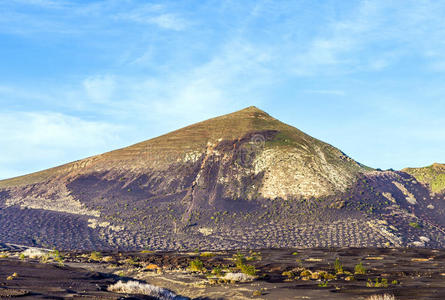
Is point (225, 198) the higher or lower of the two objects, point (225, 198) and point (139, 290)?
the higher

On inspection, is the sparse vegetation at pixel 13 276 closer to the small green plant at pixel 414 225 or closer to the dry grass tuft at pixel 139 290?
the dry grass tuft at pixel 139 290

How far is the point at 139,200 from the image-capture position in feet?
287

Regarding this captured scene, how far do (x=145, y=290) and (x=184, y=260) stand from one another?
67.2 feet

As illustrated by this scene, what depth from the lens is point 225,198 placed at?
280 feet

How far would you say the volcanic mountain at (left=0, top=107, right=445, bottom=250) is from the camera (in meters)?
70.9

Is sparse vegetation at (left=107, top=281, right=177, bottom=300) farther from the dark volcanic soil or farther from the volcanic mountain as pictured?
the volcanic mountain

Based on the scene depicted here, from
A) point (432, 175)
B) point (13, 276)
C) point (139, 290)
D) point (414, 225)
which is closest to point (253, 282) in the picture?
point (139, 290)

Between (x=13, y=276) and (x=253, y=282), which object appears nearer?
(x=13, y=276)

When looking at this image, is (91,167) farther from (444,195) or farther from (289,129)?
(444,195)

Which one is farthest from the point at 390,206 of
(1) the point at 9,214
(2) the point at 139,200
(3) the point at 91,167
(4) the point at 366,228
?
(1) the point at 9,214

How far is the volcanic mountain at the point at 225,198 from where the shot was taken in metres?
70.9

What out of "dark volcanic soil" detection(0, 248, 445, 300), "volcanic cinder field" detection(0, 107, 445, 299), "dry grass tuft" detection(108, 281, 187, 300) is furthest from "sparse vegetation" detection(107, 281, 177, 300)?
"volcanic cinder field" detection(0, 107, 445, 299)

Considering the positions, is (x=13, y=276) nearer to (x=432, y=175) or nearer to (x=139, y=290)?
(x=139, y=290)

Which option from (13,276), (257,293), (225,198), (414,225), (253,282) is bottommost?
(253,282)
